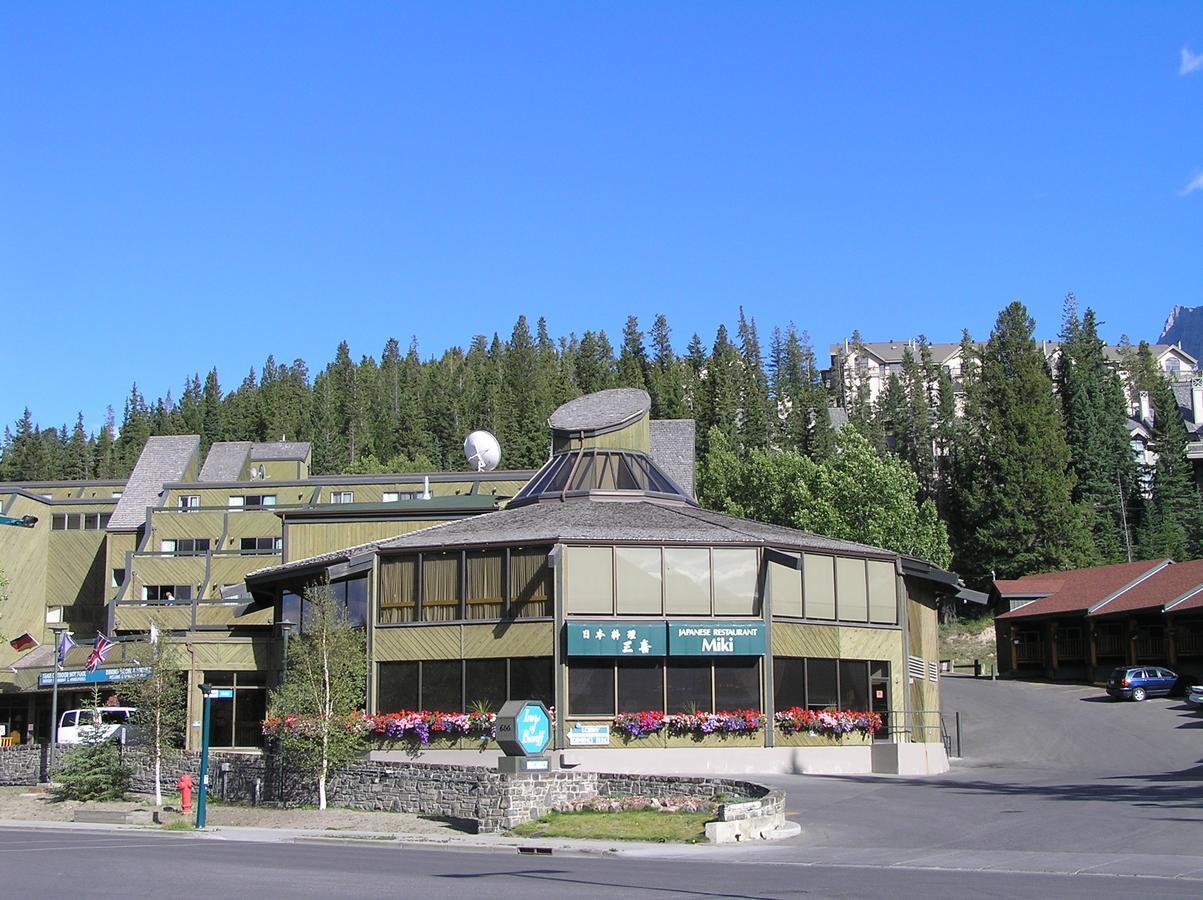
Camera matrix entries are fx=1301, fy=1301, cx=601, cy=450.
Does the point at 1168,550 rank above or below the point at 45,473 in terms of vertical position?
below

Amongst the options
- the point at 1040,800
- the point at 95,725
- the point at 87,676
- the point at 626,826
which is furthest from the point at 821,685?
the point at 87,676

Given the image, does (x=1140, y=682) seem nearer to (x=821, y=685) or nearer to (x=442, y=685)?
(x=821, y=685)

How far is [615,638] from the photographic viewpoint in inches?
1428

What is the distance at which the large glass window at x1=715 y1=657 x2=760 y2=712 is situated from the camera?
37125 millimetres

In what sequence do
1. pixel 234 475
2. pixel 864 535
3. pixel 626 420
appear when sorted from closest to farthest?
pixel 626 420 < pixel 864 535 < pixel 234 475

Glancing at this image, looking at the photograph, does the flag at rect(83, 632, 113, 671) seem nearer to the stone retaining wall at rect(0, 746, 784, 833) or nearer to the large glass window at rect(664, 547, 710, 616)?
the stone retaining wall at rect(0, 746, 784, 833)

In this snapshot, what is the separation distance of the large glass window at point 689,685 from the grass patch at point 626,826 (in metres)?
10.4

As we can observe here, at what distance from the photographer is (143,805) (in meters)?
35.6

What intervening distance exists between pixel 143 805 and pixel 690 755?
15.1 m

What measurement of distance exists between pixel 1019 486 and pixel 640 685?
2431 inches

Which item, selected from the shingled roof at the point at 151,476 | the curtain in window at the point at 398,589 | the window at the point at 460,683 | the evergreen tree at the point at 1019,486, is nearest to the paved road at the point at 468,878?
the window at the point at 460,683

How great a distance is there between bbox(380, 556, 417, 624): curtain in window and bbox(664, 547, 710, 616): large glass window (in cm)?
759

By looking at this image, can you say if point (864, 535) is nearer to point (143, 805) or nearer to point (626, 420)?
point (626, 420)

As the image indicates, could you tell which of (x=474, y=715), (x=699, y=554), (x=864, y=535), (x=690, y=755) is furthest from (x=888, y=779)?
(x=864, y=535)
